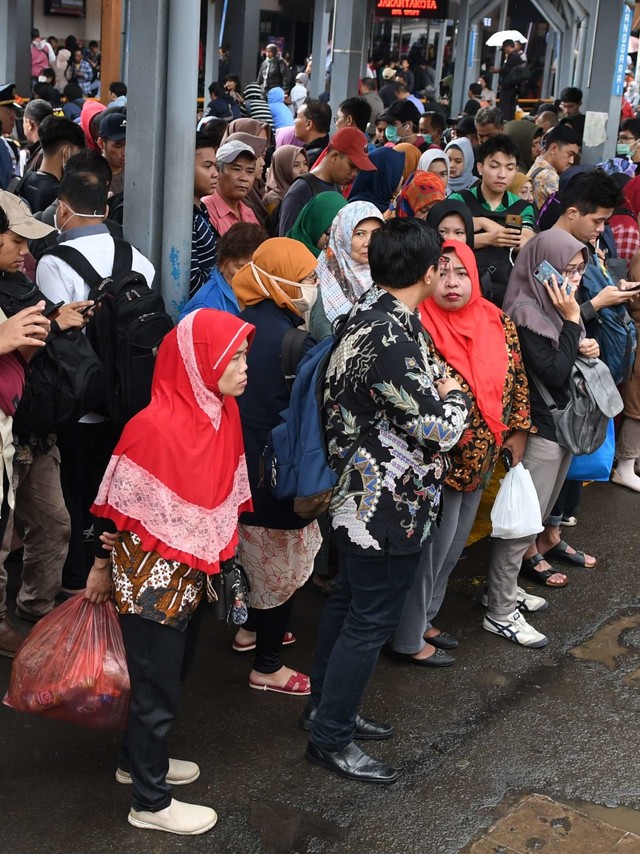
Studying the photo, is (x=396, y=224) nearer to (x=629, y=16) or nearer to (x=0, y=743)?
(x=0, y=743)

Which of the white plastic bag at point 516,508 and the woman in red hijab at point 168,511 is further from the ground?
the woman in red hijab at point 168,511

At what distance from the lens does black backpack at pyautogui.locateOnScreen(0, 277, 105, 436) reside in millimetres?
4043

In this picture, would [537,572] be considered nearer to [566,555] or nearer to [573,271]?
[566,555]

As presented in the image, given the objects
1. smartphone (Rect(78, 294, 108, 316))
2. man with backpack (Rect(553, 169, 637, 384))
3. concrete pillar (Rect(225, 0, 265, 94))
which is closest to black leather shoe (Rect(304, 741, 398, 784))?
smartphone (Rect(78, 294, 108, 316))

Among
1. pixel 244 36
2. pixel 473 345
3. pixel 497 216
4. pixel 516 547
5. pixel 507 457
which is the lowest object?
pixel 516 547

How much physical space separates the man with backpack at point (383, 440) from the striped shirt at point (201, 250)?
2.04 meters

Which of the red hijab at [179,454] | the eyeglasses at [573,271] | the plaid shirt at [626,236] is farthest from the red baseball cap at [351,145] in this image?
the red hijab at [179,454]

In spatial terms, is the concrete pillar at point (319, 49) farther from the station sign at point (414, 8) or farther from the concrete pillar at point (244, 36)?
the concrete pillar at point (244, 36)

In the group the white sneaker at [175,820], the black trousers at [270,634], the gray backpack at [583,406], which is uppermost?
the gray backpack at [583,406]

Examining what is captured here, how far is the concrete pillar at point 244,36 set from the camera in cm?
2472

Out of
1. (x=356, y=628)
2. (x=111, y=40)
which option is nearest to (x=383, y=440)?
(x=356, y=628)

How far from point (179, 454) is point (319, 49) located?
17744 millimetres

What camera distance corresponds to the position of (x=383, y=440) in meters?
3.56

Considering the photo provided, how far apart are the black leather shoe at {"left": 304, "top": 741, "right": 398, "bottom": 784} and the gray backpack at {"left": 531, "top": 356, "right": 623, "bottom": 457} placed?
1.91 metres
